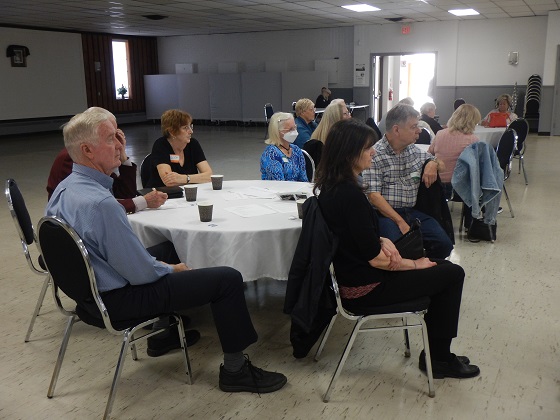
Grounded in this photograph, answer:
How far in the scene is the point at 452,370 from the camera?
259cm

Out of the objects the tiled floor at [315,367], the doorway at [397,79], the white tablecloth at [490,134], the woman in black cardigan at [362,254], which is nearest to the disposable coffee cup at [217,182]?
the tiled floor at [315,367]

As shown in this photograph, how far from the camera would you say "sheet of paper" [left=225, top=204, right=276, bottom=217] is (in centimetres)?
293

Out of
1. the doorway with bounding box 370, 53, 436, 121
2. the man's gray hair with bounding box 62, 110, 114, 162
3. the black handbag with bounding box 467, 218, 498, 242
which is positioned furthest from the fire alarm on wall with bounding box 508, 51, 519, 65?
the man's gray hair with bounding box 62, 110, 114, 162

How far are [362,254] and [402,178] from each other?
3.99 ft

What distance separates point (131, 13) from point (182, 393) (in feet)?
38.6

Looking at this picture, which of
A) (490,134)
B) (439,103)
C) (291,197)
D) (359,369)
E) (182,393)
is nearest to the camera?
(182,393)

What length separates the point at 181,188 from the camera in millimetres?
3494

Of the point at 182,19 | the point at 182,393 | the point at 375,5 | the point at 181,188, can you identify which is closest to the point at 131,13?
the point at 182,19

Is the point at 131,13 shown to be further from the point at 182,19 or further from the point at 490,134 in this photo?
the point at 490,134

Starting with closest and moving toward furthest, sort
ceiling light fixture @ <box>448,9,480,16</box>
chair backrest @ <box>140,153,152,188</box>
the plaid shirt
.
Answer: the plaid shirt → chair backrest @ <box>140,153,152,188</box> → ceiling light fixture @ <box>448,9,480,16</box>

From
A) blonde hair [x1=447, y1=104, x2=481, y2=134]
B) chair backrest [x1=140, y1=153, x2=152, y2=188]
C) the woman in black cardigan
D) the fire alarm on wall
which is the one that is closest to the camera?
the woman in black cardigan

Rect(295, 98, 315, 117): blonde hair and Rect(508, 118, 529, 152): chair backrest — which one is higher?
Rect(295, 98, 315, 117): blonde hair

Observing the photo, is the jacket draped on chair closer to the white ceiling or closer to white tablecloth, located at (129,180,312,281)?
white tablecloth, located at (129,180,312,281)

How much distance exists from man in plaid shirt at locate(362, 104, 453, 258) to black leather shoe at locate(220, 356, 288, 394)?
1.14 metres
